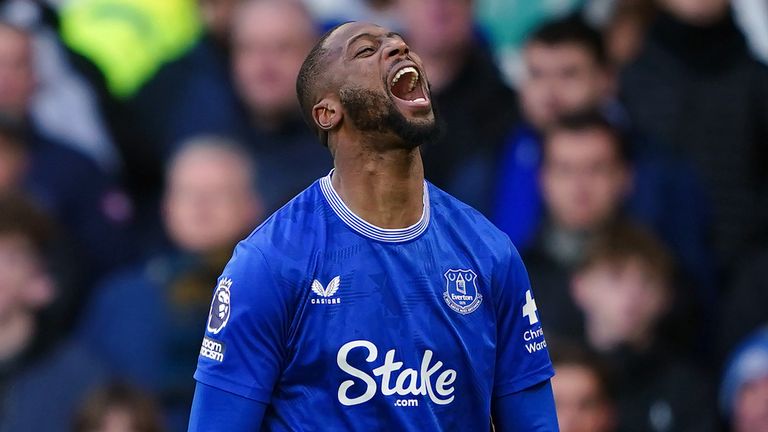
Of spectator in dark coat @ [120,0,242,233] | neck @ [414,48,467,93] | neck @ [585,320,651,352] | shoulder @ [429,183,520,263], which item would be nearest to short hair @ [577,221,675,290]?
neck @ [585,320,651,352]

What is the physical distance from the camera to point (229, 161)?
275 inches

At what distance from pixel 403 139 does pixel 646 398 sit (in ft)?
12.1

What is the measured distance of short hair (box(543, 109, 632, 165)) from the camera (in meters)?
6.94

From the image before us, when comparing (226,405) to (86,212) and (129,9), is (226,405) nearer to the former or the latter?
(86,212)

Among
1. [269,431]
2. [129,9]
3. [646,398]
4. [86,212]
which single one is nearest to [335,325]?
[269,431]

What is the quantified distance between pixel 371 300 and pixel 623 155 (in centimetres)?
393

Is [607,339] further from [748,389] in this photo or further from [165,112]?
[165,112]

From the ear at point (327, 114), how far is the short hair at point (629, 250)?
11.9 feet

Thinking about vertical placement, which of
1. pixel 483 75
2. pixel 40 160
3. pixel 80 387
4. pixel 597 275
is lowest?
pixel 80 387

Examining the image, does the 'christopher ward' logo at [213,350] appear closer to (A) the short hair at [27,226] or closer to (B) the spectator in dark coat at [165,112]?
(A) the short hair at [27,226]

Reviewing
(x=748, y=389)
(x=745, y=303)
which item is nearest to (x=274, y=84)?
(x=745, y=303)

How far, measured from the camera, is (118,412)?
255 inches

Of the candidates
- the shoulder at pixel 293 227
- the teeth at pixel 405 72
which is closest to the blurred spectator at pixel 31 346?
the shoulder at pixel 293 227

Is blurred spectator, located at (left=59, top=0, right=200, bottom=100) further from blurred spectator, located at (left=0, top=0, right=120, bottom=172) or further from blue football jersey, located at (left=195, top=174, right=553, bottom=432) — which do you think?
blue football jersey, located at (left=195, top=174, right=553, bottom=432)
